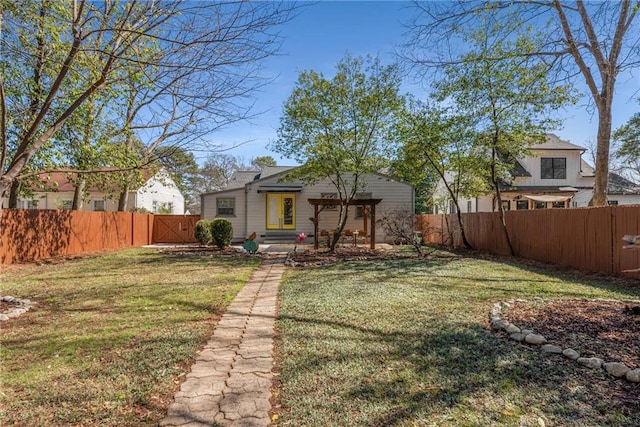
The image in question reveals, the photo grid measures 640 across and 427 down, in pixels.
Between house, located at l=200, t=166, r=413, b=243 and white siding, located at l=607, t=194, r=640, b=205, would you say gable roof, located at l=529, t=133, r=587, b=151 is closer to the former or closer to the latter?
white siding, located at l=607, t=194, r=640, b=205

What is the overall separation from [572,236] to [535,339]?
23.6ft

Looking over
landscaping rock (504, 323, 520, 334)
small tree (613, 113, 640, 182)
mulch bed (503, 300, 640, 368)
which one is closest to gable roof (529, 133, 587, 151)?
small tree (613, 113, 640, 182)

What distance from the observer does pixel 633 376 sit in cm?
294

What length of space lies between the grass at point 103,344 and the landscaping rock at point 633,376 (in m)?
3.55

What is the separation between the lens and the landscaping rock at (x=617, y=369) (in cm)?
302

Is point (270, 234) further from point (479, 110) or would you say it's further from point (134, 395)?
point (134, 395)

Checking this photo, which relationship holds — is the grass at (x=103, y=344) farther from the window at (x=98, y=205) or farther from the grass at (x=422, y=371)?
the window at (x=98, y=205)

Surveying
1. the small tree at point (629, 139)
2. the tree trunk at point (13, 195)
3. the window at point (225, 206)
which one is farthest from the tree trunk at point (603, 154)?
the small tree at point (629, 139)

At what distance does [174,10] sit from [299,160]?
26.7ft

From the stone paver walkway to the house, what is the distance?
13277 millimetres

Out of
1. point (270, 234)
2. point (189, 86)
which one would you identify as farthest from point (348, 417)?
point (270, 234)

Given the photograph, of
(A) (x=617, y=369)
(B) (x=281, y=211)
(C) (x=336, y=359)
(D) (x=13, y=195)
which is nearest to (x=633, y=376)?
(A) (x=617, y=369)

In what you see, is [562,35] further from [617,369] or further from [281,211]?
[281,211]

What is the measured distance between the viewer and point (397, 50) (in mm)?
8750
